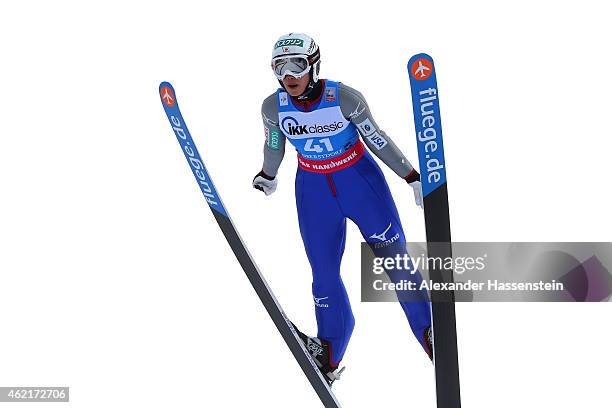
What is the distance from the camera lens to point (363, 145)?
3.29 metres

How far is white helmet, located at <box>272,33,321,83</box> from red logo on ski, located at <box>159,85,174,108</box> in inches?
17.9

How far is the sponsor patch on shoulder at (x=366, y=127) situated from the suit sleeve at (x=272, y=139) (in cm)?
35

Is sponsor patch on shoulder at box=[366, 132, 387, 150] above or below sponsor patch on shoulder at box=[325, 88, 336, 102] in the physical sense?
below

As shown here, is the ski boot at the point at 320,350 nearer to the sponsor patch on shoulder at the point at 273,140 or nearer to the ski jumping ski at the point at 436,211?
the ski jumping ski at the point at 436,211

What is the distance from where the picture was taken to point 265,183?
135 inches

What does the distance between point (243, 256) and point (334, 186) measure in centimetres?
53

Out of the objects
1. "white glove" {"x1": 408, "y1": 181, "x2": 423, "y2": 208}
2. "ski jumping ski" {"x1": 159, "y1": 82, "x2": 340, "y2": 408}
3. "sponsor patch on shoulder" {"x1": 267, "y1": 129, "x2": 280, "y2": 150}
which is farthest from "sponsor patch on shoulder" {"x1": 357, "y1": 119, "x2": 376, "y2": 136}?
"ski jumping ski" {"x1": 159, "y1": 82, "x2": 340, "y2": 408}

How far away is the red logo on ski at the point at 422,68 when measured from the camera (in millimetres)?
2629

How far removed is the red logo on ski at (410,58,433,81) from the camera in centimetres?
263

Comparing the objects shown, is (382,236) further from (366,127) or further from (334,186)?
(366,127)

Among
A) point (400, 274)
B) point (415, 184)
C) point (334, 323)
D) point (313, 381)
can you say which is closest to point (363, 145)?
point (415, 184)

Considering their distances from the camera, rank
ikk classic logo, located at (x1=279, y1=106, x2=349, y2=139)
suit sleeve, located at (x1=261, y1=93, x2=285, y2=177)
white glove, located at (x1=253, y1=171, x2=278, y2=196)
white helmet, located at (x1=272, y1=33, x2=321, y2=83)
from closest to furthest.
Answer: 1. white helmet, located at (x1=272, y1=33, x2=321, y2=83)
2. ikk classic logo, located at (x1=279, y1=106, x2=349, y2=139)
3. suit sleeve, located at (x1=261, y1=93, x2=285, y2=177)
4. white glove, located at (x1=253, y1=171, x2=278, y2=196)

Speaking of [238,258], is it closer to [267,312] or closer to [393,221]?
[267,312]

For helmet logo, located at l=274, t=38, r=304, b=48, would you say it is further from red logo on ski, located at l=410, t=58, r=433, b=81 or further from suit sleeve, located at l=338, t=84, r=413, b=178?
red logo on ski, located at l=410, t=58, r=433, b=81
